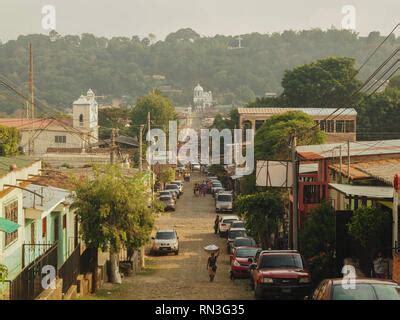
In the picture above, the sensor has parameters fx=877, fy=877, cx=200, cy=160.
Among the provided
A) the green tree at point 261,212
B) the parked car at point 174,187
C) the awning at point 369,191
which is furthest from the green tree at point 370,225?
the parked car at point 174,187

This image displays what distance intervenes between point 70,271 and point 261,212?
1409cm

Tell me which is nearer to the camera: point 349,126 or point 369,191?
point 369,191

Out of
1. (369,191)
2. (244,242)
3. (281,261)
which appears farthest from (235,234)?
(369,191)

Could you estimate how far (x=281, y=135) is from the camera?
176 feet

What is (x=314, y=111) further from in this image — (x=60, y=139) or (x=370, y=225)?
(x=370, y=225)

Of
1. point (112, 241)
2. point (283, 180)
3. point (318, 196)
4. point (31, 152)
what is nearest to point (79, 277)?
point (112, 241)

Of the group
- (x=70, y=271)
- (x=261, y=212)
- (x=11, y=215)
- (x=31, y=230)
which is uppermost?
(x=11, y=215)

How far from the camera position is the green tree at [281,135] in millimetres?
Result: 51156

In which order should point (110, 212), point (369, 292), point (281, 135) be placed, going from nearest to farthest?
point (369, 292), point (110, 212), point (281, 135)

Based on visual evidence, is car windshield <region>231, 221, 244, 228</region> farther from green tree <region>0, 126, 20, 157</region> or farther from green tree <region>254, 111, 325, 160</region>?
green tree <region>0, 126, 20, 157</region>

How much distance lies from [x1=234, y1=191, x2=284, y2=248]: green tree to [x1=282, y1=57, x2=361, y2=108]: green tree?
211ft

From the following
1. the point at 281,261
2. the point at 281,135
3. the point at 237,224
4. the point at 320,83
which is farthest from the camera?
the point at 320,83

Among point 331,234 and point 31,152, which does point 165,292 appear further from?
point 31,152

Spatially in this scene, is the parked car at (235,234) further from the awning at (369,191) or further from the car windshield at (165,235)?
the awning at (369,191)
